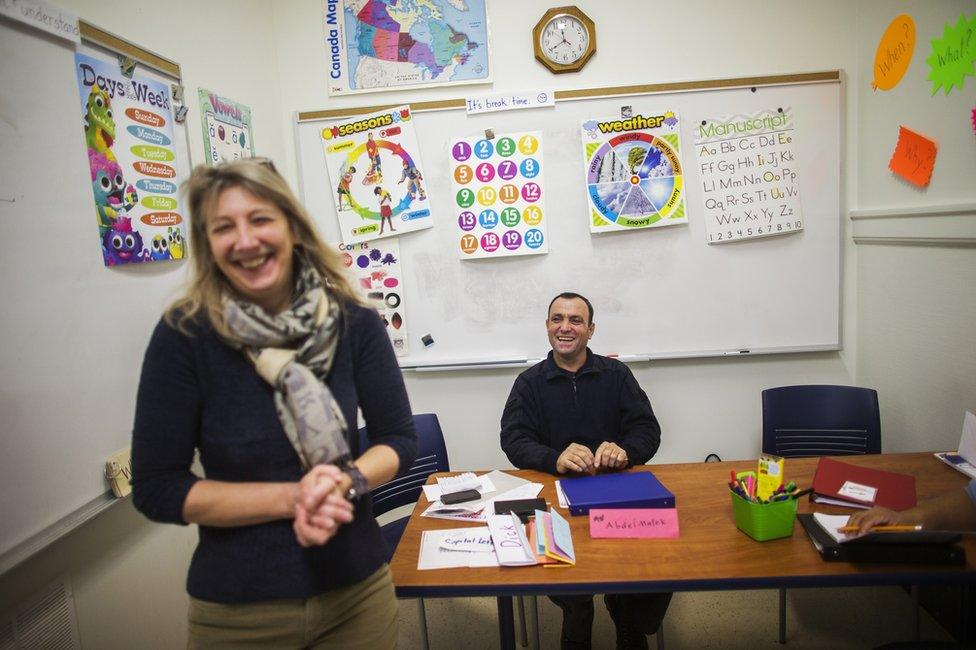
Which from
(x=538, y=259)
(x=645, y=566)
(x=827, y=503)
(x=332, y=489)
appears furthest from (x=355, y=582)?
(x=538, y=259)

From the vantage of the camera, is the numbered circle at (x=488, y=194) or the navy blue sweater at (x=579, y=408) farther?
the numbered circle at (x=488, y=194)

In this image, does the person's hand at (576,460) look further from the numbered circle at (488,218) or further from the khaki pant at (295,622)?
the numbered circle at (488,218)

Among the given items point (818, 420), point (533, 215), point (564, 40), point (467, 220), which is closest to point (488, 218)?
point (467, 220)

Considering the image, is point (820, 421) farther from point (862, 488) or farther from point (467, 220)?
point (467, 220)

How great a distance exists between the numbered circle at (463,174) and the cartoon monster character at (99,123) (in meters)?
1.47

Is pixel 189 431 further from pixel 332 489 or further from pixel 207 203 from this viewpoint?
pixel 207 203

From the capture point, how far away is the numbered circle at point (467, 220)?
2.83 metres

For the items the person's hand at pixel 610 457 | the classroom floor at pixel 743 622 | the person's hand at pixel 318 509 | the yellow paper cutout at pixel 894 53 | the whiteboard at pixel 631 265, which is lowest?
the classroom floor at pixel 743 622

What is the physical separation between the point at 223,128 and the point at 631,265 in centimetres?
187

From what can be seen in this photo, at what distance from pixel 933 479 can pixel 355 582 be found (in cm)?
170

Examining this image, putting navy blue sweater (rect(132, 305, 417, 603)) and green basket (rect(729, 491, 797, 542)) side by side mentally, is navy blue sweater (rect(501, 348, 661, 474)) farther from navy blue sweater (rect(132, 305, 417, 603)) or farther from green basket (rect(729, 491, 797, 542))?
navy blue sweater (rect(132, 305, 417, 603))

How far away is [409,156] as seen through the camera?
281cm

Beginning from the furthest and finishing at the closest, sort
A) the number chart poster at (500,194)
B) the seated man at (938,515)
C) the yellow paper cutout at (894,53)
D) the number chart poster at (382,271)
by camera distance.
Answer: the number chart poster at (382,271), the number chart poster at (500,194), the yellow paper cutout at (894,53), the seated man at (938,515)

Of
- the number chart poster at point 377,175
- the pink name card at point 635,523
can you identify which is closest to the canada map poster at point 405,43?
the number chart poster at point 377,175
